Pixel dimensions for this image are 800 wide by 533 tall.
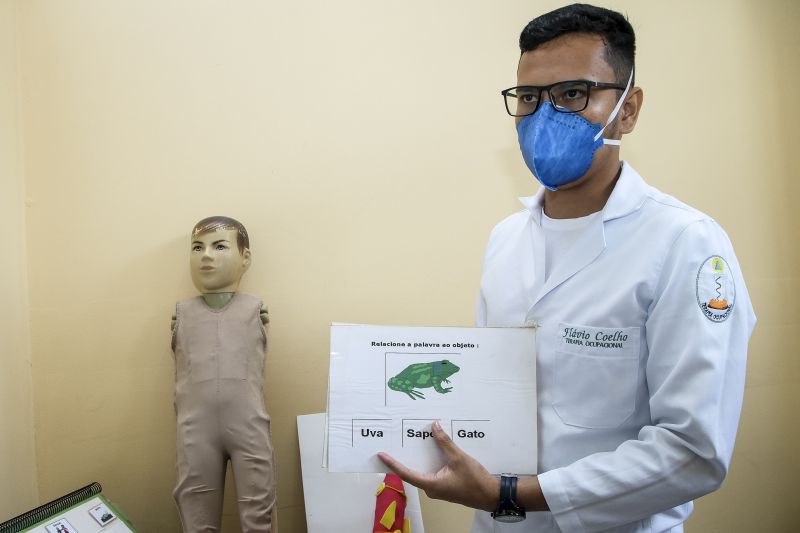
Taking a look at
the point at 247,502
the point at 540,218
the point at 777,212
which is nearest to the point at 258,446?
the point at 247,502

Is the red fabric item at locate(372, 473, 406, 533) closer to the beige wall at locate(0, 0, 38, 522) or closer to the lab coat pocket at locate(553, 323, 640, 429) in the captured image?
the lab coat pocket at locate(553, 323, 640, 429)

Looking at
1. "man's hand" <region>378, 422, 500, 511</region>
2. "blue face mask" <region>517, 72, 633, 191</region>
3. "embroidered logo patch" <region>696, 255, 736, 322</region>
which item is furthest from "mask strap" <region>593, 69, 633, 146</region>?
"man's hand" <region>378, 422, 500, 511</region>

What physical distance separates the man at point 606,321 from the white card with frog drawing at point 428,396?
0.14 feet

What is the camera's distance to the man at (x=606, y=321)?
1040 millimetres

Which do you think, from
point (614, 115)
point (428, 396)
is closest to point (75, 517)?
point (428, 396)

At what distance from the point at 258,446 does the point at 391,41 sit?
174cm

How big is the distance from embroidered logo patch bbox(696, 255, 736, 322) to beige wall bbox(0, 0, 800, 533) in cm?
154

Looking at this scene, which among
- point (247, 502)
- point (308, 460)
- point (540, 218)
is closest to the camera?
point (540, 218)

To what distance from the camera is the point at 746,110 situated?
2707mm

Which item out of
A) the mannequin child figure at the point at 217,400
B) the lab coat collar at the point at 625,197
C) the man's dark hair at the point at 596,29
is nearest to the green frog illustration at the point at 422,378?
the lab coat collar at the point at 625,197

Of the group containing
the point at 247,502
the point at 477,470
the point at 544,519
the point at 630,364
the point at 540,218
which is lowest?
the point at 247,502

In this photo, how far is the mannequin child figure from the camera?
6.74ft

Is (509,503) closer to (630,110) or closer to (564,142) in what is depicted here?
(564,142)

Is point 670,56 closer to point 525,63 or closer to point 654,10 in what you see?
point 654,10
